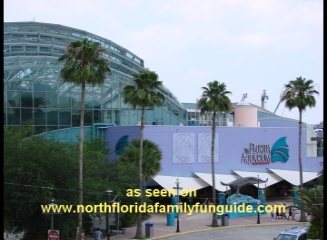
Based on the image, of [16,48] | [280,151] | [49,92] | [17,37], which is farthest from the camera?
[280,151]

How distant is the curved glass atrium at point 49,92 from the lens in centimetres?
5347

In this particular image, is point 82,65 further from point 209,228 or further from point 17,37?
point 17,37

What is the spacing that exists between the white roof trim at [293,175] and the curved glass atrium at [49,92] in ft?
40.1

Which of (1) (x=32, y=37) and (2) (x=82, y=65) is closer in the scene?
(2) (x=82, y=65)

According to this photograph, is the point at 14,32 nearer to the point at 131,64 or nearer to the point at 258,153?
the point at 131,64

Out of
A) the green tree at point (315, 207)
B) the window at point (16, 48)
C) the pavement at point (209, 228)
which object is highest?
the window at point (16, 48)

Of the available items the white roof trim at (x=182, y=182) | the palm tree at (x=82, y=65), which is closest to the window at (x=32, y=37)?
the white roof trim at (x=182, y=182)

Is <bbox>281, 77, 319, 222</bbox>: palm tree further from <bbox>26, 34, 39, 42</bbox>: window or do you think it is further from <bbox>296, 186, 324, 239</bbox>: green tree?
<bbox>26, 34, 39, 42</bbox>: window

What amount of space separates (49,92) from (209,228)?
22071 millimetres

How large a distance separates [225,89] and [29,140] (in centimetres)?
1783

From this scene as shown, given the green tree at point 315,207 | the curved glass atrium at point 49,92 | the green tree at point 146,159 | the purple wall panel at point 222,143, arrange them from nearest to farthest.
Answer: the green tree at point 315,207 → the green tree at point 146,159 → the curved glass atrium at point 49,92 → the purple wall panel at point 222,143

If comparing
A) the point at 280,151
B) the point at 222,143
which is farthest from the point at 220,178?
the point at 280,151

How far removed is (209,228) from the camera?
143 ft

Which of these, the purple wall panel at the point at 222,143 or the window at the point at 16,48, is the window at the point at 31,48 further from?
the purple wall panel at the point at 222,143
